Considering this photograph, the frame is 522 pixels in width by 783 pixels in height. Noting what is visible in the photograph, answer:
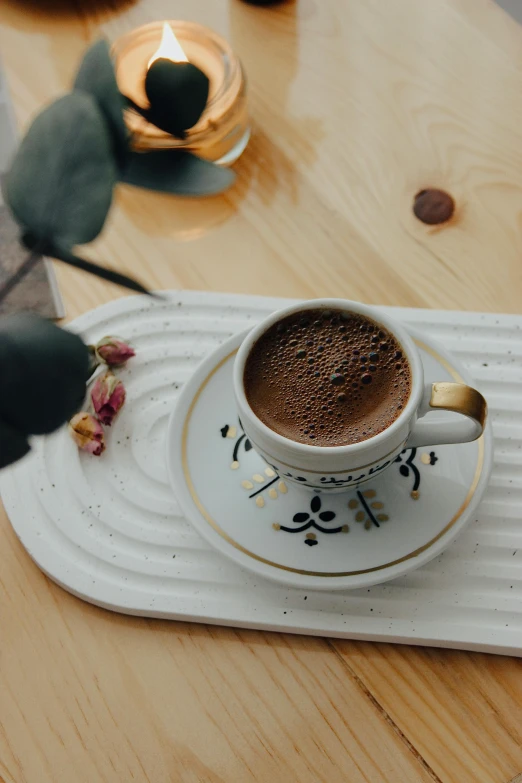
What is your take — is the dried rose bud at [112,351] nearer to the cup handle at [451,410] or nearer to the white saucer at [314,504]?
the white saucer at [314,504]

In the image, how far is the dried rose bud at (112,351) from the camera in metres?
0.59

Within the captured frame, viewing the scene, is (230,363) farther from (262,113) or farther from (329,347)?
(262,113)

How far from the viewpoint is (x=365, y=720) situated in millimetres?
476

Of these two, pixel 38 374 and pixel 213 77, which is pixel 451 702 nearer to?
pixel 38 374

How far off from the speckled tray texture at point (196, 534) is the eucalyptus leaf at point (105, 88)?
0.36 meters

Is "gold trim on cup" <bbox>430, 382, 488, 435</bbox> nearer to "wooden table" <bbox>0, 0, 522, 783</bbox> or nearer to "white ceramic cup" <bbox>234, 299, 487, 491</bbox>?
"white ceramic cup" <bbox>234, 299, 487, 491</bbox>

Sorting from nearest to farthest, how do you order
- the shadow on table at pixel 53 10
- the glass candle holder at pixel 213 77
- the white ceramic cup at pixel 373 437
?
the white ceramic cup at pixel 373 437, the glass candle holder at pixel 213 77, the shadow on table at pixel 53 10

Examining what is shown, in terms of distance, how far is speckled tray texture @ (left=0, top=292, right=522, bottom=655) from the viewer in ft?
1.64

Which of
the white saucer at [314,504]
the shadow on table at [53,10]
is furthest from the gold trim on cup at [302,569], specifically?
the shadow on table at [53,10]

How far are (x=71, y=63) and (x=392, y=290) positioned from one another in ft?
1.45

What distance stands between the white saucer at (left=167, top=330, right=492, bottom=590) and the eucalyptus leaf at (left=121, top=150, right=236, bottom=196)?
318 mm

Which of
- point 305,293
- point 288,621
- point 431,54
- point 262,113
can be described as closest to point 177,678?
point 288,621

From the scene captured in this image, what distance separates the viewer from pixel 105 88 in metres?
0.22

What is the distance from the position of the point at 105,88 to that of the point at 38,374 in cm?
9
